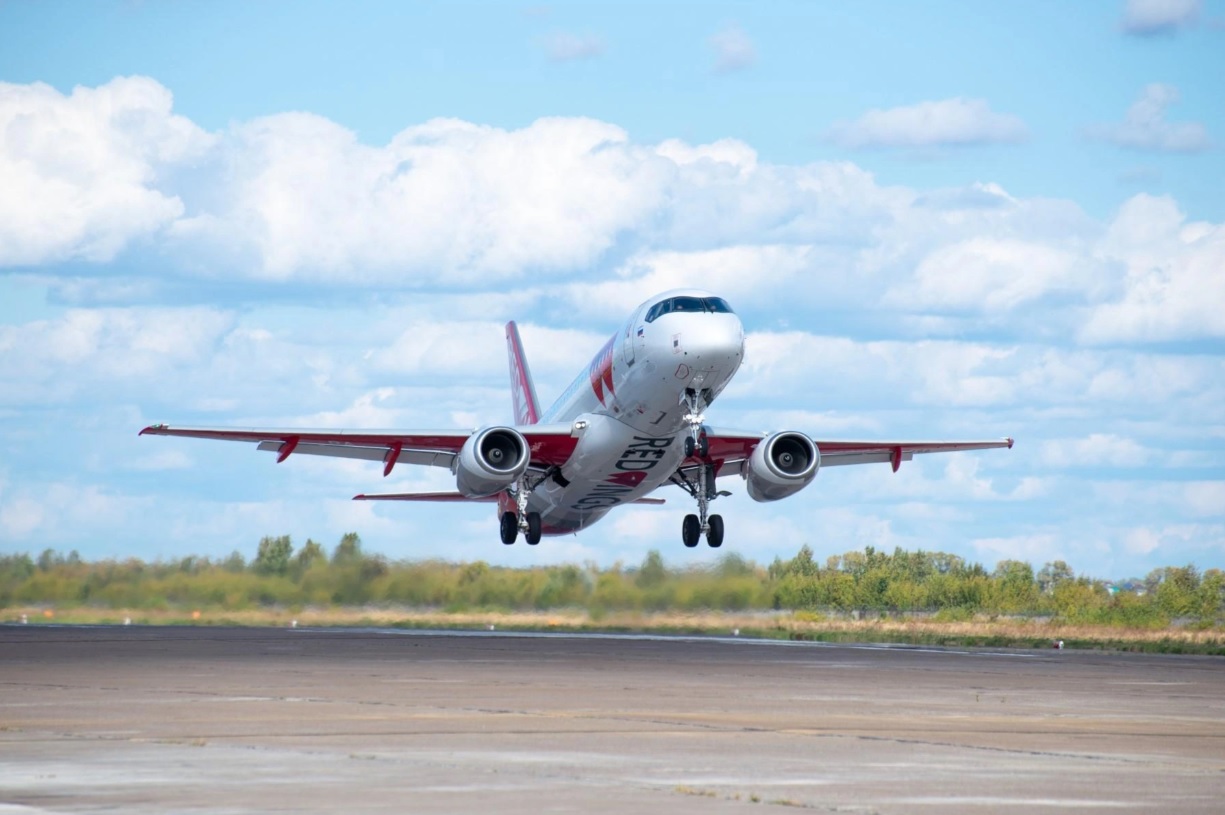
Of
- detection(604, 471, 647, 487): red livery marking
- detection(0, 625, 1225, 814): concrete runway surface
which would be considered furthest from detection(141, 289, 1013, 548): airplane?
detection(0, 625, 1225, 814): concrete runway surface

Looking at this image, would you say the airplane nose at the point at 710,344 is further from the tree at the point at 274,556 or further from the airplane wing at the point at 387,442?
the tree at the point at 274,556

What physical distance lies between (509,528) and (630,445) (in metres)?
8.48

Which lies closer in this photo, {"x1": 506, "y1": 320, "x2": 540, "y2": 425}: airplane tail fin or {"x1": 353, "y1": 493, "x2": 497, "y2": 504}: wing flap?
{"x1": 353, "y1": 493, "x2": 497, "y2": 504}: wing flap

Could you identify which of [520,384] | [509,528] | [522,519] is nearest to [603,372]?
[522,519]

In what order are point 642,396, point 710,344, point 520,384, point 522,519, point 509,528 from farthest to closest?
1. point 520,384
2. point 509,528
3. point 522,519
4. point 642,396
5. point 710,344

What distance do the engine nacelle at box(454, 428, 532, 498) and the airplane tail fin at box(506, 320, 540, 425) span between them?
56.1 ft

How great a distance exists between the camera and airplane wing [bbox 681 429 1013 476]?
43.7m

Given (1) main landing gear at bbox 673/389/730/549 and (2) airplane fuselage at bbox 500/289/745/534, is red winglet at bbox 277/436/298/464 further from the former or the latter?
(1) main landing gear at bbox 673/389/730/549

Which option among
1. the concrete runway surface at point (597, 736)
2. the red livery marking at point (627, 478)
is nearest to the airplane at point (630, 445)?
the red livery marking at point (627, 478)

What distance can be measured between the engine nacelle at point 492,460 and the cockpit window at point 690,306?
208 inches

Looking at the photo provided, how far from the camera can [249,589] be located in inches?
2141

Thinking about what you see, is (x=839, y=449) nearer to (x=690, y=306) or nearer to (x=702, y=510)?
(x=702, y=510)

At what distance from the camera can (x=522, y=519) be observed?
45.0 meters

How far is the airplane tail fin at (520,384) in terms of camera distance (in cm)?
5941
